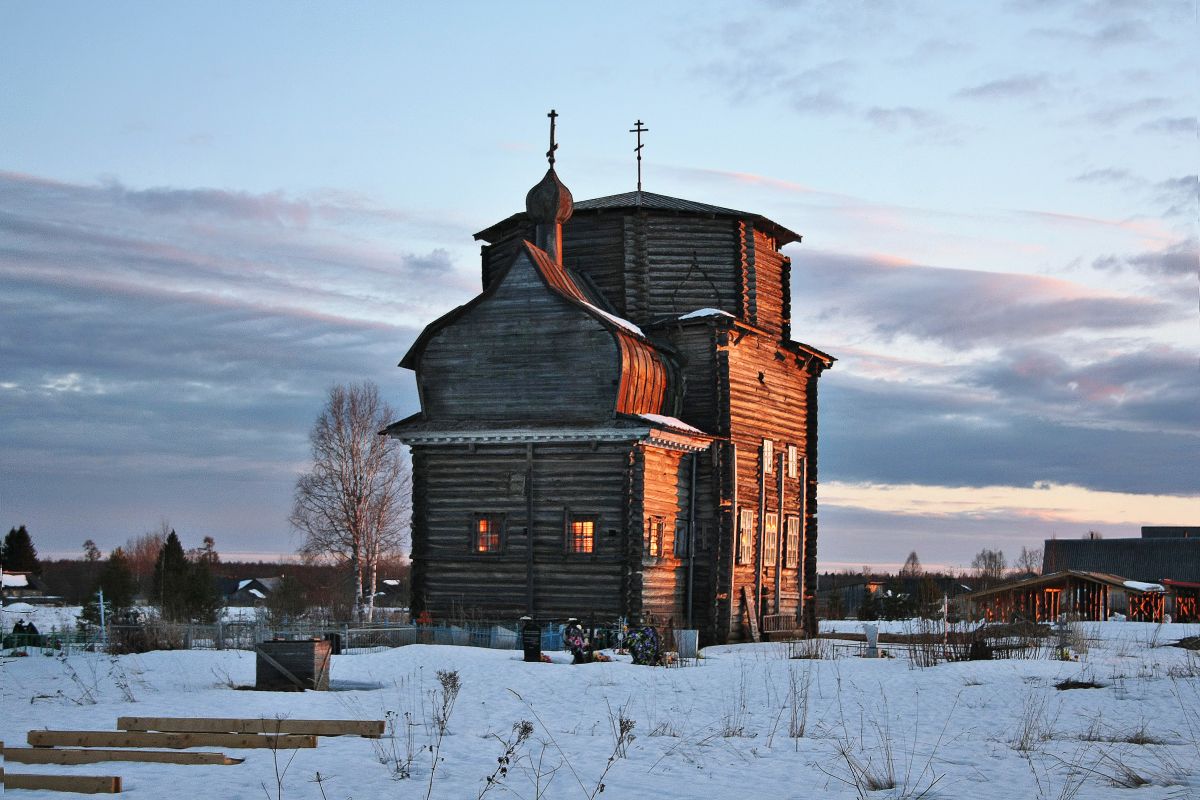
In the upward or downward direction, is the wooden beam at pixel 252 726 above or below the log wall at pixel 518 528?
below

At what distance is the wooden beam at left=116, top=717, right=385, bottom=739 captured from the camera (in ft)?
49.1

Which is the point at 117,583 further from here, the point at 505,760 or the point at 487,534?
the point at 505,760

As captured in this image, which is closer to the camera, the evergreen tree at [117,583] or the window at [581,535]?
the window at [581,535]

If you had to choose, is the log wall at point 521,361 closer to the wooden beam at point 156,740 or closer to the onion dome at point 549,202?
the onion dome at point 549,202

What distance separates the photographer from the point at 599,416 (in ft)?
109

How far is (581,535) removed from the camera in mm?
33562

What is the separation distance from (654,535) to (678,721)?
53.6ft

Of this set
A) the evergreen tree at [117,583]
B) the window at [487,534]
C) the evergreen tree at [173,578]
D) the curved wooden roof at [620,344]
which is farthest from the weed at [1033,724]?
the evergreen tree at [117,583]

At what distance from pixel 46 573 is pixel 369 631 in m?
126

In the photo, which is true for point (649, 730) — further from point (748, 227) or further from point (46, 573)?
point (46, 573)

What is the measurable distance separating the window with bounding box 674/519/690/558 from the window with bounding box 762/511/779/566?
432 cm

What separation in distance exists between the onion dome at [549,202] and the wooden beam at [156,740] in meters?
25.0

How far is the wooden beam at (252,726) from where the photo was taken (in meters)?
15.0

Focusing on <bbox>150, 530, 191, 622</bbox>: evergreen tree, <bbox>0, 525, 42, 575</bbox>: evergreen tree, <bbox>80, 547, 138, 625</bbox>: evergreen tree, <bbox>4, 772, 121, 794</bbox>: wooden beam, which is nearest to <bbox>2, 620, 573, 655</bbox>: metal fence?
<bbox>4, 772, 121, 794</bbox>: wooden beam
